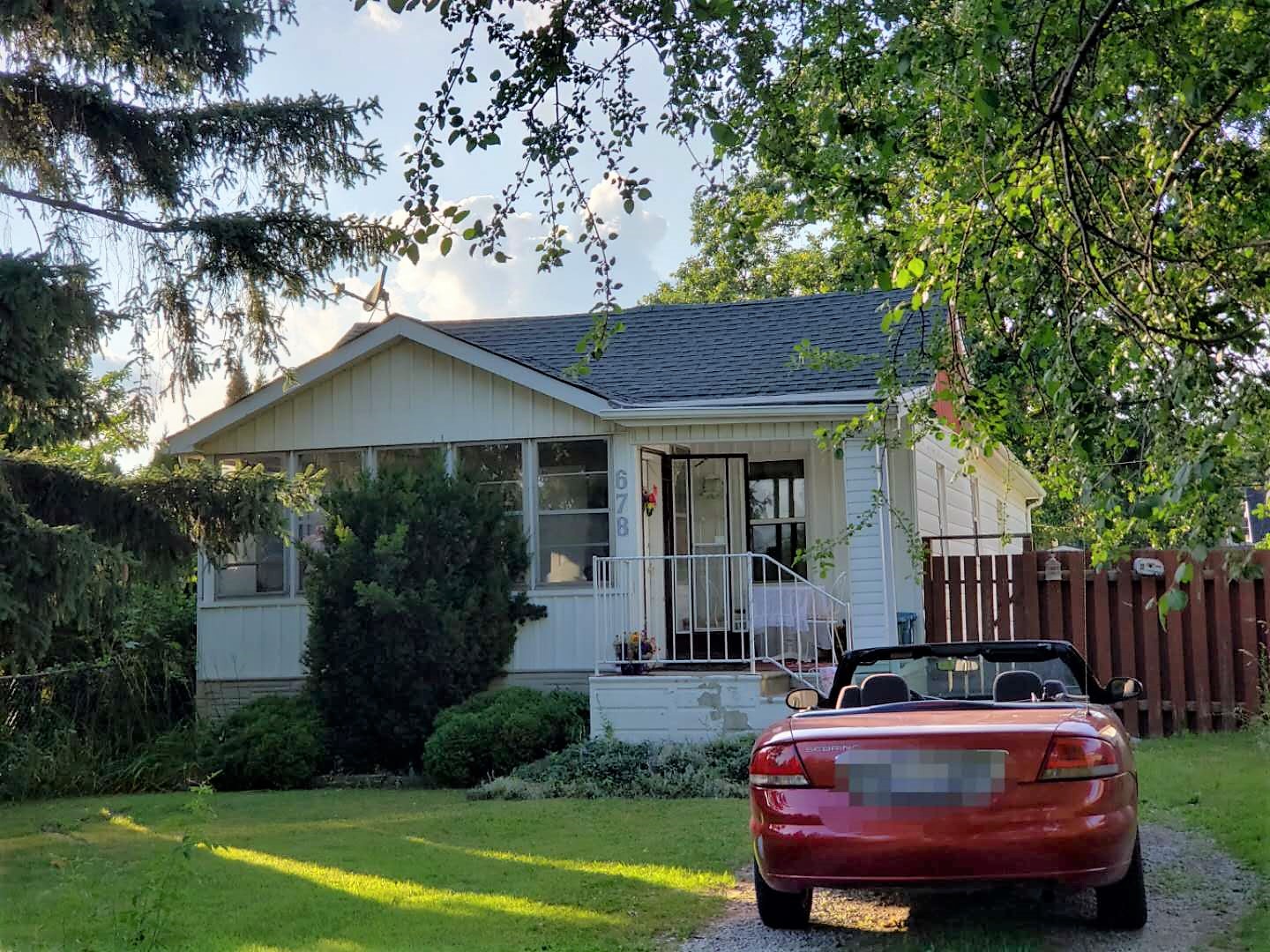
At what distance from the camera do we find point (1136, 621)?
12.8 meters

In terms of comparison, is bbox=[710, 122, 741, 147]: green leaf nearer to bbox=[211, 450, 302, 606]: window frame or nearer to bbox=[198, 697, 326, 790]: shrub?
bbox=[198, 697, 326, 790]: shrub

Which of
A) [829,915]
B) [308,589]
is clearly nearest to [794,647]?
[308,589]

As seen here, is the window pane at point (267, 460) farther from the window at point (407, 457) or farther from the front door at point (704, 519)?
the front door at point (704, 519)

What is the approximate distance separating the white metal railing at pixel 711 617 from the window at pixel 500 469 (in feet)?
4.34

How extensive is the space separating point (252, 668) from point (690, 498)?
17.3ft

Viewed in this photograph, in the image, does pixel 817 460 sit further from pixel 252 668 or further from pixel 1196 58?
pixel 1196 58

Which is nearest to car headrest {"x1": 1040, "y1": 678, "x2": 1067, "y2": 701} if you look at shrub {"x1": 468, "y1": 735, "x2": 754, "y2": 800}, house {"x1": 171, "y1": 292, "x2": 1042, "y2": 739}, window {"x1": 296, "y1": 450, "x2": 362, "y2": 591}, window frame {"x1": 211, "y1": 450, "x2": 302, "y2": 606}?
shrub {"x1": 468, "y1": 735, "x2": 754, "y2": 800}

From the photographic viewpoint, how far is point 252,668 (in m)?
14.0

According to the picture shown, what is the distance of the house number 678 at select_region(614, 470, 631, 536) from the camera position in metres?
13.1

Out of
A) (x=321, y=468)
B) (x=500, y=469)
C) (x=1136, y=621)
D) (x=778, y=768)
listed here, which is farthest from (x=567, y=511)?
(x=778, y=768)

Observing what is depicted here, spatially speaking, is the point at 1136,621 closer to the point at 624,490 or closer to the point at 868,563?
the point at 868,563

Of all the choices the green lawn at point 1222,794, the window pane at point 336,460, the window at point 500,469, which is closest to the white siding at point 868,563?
the green lawn at point 1222,794

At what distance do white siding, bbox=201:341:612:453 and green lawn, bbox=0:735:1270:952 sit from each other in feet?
14.4

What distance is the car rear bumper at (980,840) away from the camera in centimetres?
469
